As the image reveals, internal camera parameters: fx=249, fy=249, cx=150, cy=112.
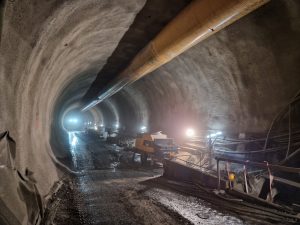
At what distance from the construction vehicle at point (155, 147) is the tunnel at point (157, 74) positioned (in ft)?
2.33

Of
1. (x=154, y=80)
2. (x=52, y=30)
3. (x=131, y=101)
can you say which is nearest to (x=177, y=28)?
(x=52, y=30)

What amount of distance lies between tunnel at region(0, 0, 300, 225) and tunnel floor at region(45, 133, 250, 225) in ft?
0.13

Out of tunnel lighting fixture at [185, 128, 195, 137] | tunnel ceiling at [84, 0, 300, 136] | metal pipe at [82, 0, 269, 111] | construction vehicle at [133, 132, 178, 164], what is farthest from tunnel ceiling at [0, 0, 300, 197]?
construction vehicle at [133, 132, 178, 164]

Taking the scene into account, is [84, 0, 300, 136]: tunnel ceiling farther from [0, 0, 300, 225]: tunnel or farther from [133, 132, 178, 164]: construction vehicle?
[133, 132, 178, 164]: construction vehicle

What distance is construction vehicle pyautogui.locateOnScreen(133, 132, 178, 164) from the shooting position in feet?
31.7

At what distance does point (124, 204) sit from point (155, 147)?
175 inches

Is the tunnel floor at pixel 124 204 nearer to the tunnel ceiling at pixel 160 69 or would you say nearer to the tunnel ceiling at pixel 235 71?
the tunnel ceiling at pixel 160 69

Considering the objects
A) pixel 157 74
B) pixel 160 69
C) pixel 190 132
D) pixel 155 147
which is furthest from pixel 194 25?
pixel 157 74

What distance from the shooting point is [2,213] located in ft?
9.50

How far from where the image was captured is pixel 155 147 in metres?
10.1

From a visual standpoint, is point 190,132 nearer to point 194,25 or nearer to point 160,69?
point 160,69

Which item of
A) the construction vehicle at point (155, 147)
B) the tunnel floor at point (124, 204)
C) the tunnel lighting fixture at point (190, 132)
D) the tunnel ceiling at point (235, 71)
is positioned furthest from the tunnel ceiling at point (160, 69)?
the construction vehicle at point (155, 147)

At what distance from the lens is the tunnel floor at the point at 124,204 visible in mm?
4969

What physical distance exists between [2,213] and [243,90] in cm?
787
